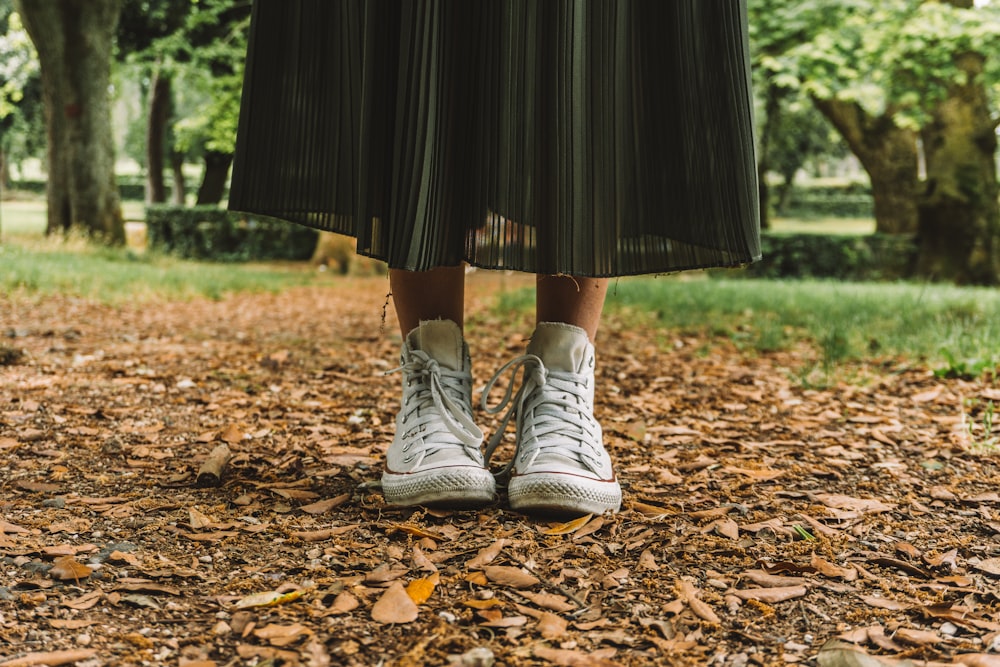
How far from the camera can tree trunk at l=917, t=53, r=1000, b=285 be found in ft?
29.0

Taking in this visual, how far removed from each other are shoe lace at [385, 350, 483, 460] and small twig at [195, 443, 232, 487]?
0.38 metres

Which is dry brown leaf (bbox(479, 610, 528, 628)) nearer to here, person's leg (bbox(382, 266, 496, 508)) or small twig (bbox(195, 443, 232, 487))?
person's leg (bbox(382, 266, 496, 508))

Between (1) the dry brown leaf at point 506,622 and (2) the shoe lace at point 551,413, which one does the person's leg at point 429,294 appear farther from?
(1) the dry brown leaf at point 506,622

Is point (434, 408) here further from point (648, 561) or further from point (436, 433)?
point (648, 561)

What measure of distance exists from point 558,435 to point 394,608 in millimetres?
515

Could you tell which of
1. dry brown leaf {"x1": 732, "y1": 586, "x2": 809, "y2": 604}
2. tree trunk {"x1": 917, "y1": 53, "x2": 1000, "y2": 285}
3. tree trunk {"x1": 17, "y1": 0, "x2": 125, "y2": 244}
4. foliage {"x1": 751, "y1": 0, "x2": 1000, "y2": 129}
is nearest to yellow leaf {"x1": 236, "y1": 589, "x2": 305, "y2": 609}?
dry brown leaf {"x1": 732, "y1": 586, "x2": 809, "y2": 604}

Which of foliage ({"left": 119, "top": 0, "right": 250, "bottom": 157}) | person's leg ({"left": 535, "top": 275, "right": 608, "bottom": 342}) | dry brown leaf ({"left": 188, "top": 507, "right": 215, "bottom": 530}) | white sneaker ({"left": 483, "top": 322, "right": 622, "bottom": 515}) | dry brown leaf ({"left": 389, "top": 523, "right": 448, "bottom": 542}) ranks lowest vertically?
dry brown leaf ({"left": 389, "top": 523, "right": 448, "bottom": 542})

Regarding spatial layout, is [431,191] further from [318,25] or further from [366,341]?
[366,341]

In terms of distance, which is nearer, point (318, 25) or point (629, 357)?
point (318, 25)

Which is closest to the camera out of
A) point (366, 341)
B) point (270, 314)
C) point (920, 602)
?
point (920, 602)

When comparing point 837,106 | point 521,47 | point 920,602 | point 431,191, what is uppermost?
point 837,106

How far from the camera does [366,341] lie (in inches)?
153

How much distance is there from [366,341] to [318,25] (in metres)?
2.48

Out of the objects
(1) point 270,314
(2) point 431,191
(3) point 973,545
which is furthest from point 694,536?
(1) point 270,314
